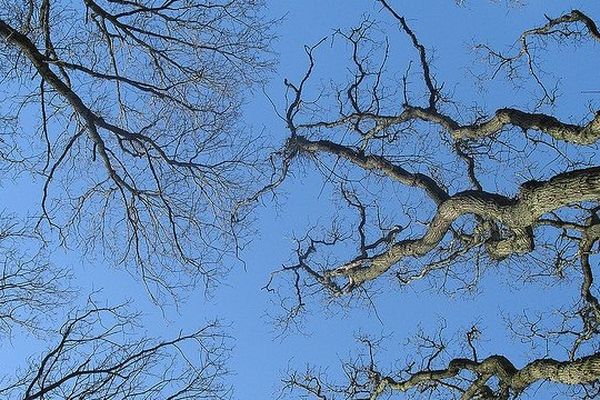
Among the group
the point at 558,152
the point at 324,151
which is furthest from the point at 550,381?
the point at 324,151

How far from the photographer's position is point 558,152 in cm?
774

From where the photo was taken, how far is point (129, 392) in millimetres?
6160

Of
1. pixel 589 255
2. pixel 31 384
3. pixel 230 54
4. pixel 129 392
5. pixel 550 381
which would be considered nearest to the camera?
pixel 31 384

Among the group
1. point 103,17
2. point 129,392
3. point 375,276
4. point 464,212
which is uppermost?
point 103,17

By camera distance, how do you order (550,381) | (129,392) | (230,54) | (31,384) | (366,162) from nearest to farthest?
(31,384)
(129,392)
(550,381)
(230,54)
(366,162)

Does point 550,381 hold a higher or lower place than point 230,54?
lower

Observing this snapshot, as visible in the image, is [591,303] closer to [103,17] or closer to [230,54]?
[230,54]

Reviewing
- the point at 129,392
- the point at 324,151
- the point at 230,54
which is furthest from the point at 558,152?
the point at 129,392

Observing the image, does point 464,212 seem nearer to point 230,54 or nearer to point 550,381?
point 550,381

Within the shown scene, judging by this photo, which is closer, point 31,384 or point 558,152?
point 31,384

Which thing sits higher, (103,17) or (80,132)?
(103,17)

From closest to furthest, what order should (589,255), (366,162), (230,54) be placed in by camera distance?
(589,255), (230,54), (366,162)

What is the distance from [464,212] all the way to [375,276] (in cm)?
227

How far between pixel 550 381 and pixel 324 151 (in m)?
4.27
